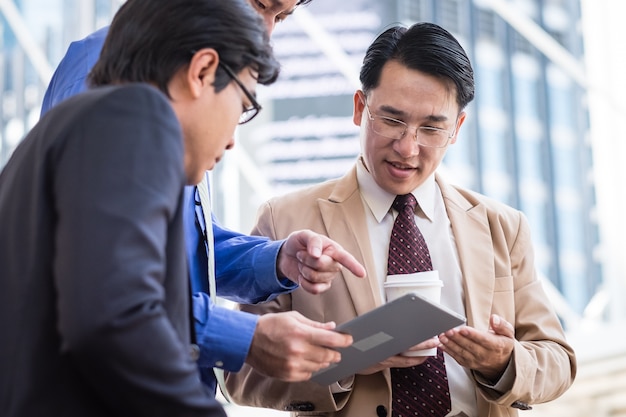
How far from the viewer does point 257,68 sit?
4.11 feet

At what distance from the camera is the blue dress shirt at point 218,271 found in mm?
1381

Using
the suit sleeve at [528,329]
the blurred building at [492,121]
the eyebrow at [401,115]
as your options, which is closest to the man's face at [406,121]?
the eyebrow at [401,115]

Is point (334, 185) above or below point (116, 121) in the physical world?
below

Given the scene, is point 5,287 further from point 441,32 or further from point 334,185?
point 441,32

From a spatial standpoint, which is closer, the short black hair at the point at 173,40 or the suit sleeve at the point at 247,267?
the short black hair at the point at 173,40

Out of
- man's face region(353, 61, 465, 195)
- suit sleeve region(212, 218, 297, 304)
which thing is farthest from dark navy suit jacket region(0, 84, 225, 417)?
man's face region(353, 61, 465, 195)

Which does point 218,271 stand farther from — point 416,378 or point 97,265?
point 97,265

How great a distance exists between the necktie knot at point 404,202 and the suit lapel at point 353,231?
0.26 feet

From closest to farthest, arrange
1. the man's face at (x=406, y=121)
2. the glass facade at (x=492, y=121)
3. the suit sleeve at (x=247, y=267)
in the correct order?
the suit sleeve at (x=247, y=267) → the man's face at (x=406, y=121) → the glass facade at (x=492, y=121)

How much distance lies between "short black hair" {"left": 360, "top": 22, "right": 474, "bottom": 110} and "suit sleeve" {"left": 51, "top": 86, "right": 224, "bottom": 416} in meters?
1.22

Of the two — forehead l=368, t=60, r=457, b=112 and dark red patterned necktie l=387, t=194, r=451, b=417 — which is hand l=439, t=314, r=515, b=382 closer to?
dark red patterned necktie l=387, t=194, r=451, b=417

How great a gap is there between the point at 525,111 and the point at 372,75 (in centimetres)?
1072

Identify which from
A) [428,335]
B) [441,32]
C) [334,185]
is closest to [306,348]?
[428,335]

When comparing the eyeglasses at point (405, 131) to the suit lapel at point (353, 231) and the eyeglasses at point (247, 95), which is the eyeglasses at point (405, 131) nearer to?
the suit lapel at point (353, 231)
